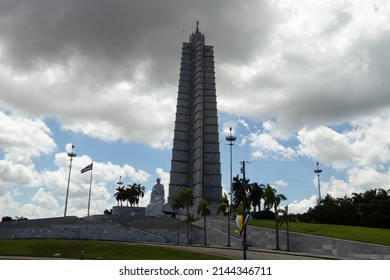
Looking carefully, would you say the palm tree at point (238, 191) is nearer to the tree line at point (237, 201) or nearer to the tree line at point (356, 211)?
the tree line at point (237, 201)

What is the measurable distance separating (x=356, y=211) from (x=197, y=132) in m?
36.2

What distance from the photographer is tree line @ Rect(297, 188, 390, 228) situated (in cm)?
6144

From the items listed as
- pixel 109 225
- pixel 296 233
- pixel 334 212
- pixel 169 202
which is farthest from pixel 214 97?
pixel 296 233

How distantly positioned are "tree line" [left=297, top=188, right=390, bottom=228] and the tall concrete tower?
21.1 metres

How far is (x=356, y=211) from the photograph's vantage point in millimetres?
67688

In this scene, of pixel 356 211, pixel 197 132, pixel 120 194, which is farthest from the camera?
pixel 120 194

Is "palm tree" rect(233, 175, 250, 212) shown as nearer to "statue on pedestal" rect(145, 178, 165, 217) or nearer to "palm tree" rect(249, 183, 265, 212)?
"palm tree" rect(249, 183, 265, 212)

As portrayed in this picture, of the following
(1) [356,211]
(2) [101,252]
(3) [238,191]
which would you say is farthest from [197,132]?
(2) [101,252]

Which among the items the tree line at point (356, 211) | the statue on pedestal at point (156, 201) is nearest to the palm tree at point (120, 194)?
the statue on pedestal at point (156, 201)

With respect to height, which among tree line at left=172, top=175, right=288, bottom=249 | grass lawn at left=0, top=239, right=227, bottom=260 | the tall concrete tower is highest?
the tall concrete tower

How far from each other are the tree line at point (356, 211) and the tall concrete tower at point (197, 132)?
21.1 m

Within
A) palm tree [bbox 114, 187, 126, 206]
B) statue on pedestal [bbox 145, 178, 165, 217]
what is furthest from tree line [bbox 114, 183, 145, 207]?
statue on pedestal [bbox 145, 178, 165, 217]

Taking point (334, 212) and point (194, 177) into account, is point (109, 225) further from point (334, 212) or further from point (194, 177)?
point (334, 212)

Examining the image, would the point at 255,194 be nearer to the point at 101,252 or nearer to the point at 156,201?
the point at 156,201
